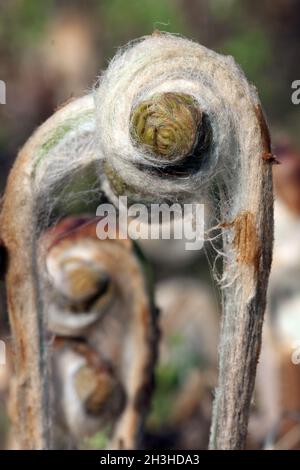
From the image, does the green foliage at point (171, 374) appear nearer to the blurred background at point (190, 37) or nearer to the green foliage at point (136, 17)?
the blurred background at point (190, 37)

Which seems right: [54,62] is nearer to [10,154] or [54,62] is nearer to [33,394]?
[10,154]

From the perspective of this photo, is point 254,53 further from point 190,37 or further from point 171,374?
point 171,374

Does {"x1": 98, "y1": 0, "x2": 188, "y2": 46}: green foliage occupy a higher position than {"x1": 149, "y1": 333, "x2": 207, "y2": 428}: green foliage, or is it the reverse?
{"x1": 98, "y1": 0, "x2": 188, "y2": 46}: green foliage

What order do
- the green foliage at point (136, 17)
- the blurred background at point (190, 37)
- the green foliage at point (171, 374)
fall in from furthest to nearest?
the green foliage at point (136, 17) → the blurred background at point (190, 37) → the green foliage at point (171, 374)

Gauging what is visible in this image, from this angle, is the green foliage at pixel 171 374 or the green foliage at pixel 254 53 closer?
the green foliage at pixel 171 374

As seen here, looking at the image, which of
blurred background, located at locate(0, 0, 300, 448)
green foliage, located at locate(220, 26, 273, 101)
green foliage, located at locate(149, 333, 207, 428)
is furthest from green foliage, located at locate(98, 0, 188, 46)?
green foliage, located at locate(149, 333, 207, 428)

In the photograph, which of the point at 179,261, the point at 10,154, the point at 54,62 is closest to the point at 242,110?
the point at 179,261

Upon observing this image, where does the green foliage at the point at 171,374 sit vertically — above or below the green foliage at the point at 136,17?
below

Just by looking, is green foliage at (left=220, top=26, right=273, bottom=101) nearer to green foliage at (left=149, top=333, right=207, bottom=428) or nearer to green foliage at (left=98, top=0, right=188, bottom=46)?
green foliage at (left=98, top=0, right=188, bottom=46)

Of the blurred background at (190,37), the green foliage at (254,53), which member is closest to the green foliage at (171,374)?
the blurred background at (190,37)
